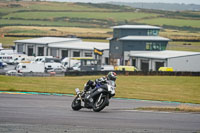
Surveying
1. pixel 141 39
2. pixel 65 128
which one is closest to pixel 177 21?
pixel 141 39

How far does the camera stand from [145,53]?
72.1m

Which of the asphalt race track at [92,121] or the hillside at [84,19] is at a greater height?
the hillside at [84,19]

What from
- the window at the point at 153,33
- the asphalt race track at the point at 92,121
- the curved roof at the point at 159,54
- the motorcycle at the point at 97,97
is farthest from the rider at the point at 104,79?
the window at the point at 153,33

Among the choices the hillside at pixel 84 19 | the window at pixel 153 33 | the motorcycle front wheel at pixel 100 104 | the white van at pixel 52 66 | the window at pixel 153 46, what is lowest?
the white van at pixel 52 66

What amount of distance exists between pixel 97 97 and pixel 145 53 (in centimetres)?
5771

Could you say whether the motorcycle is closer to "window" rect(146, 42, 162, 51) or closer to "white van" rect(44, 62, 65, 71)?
"white van" rect(44, 62, 65, 71)

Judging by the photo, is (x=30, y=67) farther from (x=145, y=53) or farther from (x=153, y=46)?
(x=153, y=46)

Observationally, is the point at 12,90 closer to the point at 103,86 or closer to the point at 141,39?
the point at 103,86

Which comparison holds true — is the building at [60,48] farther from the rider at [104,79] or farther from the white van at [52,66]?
the rider at [104,79]

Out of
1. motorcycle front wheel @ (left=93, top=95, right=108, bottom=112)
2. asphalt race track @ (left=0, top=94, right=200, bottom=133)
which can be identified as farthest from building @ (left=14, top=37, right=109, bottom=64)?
→ asphalt race track @ (left=0, top=94, right=200, bottom=133)

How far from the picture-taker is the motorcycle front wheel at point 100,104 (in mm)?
14750

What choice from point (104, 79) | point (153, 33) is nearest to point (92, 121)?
point (104, 79)

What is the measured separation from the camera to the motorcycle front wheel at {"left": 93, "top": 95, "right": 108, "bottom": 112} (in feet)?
48.4

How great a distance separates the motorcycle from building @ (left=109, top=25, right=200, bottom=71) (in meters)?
49.7
